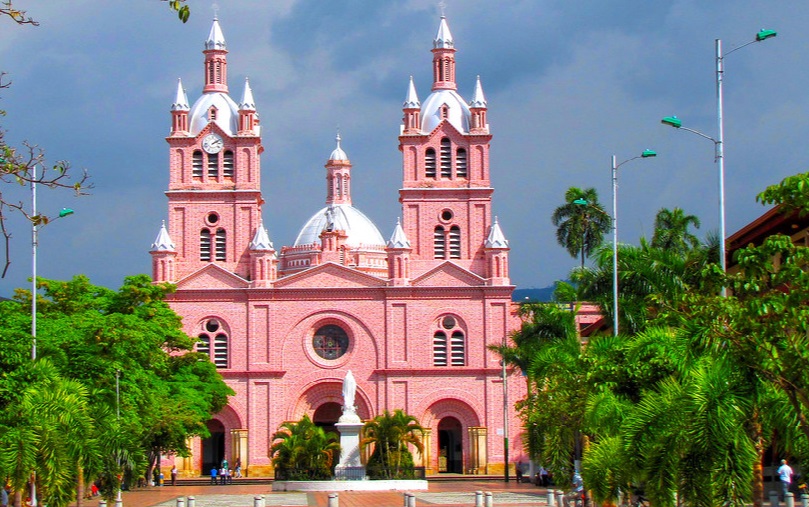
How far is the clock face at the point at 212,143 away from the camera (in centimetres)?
8200

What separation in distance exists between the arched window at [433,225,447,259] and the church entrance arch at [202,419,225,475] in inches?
620

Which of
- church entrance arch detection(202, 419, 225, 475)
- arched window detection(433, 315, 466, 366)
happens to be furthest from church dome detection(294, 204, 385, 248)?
church entrance arch detection(202, 419, 225, 475)

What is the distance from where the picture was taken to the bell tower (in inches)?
3204

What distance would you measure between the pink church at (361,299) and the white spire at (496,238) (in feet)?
0.37

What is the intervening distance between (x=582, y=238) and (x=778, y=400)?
61708 mm

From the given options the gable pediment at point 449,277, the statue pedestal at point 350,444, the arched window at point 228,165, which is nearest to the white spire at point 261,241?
the arched window at point 228,165

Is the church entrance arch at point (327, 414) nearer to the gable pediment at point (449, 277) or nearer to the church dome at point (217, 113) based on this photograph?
the gable pediment at point (449, 277)

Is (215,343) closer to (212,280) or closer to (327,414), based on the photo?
(212,280)

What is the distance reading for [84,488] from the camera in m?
35.5

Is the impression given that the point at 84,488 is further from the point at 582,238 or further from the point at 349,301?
the point at 582,238

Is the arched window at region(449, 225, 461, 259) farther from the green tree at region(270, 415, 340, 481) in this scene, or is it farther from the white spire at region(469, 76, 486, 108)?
the green tree at region(270, 415, 340, 481)

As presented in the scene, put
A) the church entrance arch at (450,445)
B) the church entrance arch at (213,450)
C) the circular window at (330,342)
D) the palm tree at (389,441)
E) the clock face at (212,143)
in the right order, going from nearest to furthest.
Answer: the palm tree at (389,441)
the church entrance arch at (450,445)
the circular window at (330,342)
the church entrance arch at (213,450)
the clock face at (212,143)

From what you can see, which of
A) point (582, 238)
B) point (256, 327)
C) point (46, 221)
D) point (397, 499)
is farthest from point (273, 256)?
point (46, 221)

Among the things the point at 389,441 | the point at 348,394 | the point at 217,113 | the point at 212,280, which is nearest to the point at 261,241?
the point at 212,280
